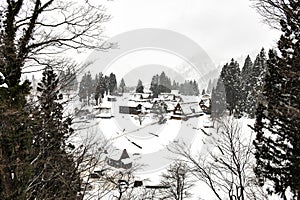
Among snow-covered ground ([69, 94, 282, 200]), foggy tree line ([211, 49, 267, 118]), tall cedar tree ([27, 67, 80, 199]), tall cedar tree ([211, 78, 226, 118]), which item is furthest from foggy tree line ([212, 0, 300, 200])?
tall cedar tree ([211, 78, 226, 118])

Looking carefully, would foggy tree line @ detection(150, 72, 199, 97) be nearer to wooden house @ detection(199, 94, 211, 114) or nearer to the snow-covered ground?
the snow-covered ground

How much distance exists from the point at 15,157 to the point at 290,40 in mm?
7125

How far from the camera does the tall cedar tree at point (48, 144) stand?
14.8 ft

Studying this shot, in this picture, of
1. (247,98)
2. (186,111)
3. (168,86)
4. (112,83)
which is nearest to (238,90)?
(247,98)

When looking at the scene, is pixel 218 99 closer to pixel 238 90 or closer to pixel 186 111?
pixel 238 90

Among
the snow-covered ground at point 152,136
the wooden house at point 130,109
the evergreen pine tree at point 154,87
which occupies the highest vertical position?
the evergreen pine tree at point 154,87

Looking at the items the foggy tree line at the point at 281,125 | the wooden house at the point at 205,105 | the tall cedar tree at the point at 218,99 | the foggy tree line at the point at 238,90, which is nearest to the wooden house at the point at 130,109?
the wooden house at the point at 205,105

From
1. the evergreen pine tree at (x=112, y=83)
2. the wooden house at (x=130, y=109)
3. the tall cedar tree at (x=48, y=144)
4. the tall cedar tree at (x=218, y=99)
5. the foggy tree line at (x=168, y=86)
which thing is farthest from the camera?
the foggy tree line at (x=168, y=86)

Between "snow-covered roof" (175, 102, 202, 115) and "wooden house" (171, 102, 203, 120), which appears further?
"snow-covered roof" (175, 102, 202, 115)

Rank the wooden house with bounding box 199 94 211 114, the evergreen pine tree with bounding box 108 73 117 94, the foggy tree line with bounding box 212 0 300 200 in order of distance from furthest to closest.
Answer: the evergreen pine tree with bounding box 108 73 117 94 < the wooden house with bounding box 199 94 211 114 < the foggy tree line with bounding box 212 0 300 200

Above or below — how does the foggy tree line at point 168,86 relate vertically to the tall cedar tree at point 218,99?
above

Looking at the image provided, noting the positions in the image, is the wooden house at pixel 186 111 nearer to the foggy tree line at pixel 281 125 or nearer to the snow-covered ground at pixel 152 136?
the snow-covered ground at pixel 152 136

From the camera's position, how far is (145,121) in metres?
44.6

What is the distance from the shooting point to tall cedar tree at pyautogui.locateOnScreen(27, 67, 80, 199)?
4.50m
